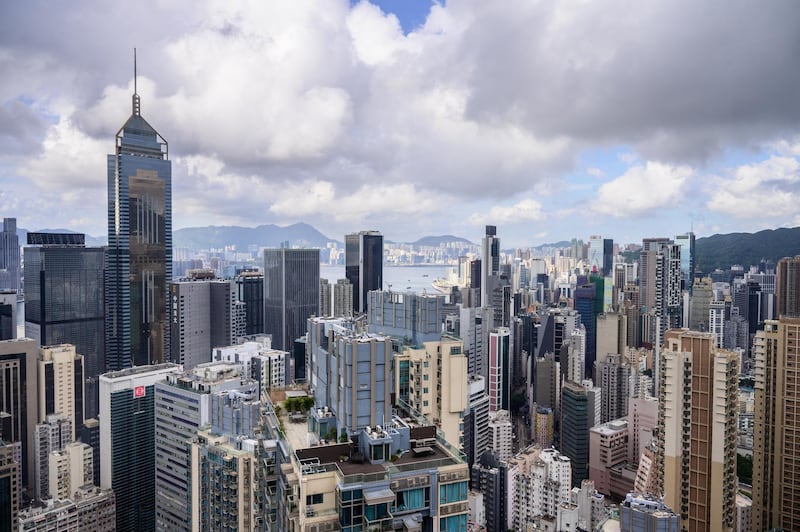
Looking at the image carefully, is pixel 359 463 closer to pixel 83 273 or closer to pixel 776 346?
pixel 776 346

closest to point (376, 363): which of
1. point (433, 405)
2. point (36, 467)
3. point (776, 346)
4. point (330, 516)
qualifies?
point (330, 516)

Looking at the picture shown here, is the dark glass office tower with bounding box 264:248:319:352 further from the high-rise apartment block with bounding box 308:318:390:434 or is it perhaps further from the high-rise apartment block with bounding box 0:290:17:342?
the high-rise apartment block with bounding box 308:318:390:434

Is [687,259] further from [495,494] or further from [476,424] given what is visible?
[495,494]

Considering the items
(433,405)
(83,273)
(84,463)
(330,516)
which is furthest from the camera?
(83,273)

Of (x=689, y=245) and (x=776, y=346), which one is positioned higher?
(x=689, y=245)

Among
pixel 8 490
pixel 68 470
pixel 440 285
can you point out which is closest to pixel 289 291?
pixel 68 470

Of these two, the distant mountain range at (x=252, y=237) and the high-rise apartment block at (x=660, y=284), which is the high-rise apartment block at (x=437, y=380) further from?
the distant mountain range at (x=252, y=237)

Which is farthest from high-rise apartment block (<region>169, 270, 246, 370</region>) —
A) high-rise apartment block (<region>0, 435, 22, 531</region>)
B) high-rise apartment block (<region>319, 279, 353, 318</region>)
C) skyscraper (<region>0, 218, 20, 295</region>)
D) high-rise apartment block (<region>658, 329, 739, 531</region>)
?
high-rise apartment block (<region>658, 329, 739, 531</region>)

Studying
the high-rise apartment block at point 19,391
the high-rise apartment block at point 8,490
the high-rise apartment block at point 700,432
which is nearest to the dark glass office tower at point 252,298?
the high-rise apartment block at point 19,391
